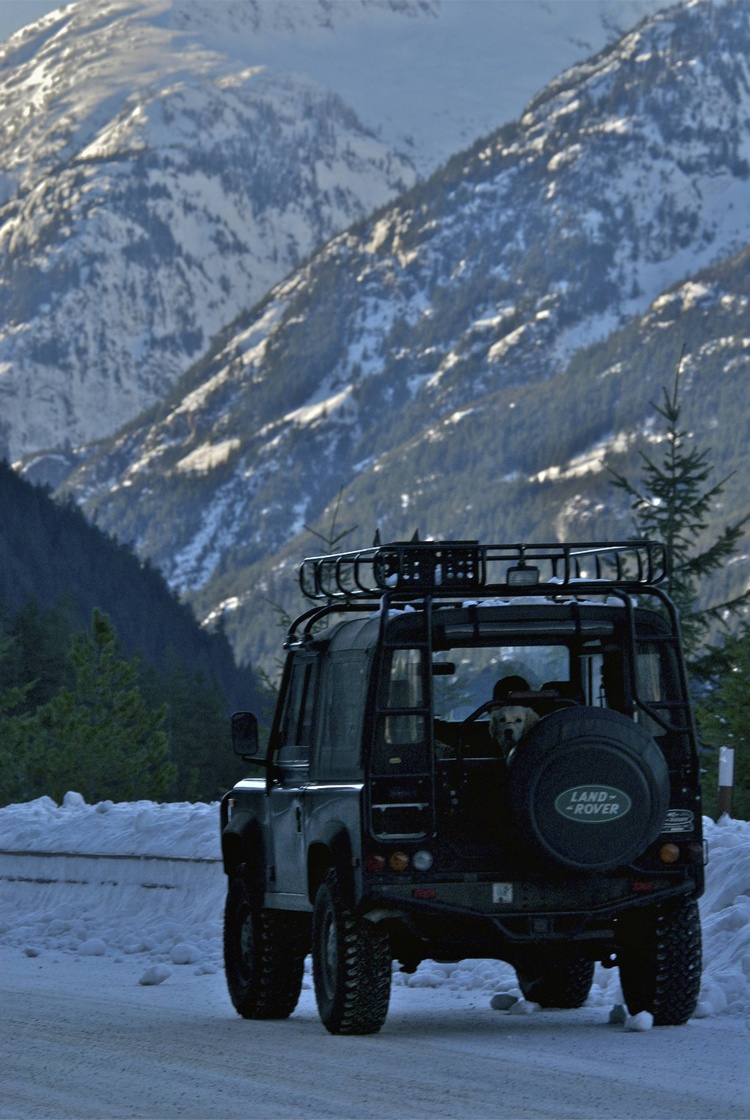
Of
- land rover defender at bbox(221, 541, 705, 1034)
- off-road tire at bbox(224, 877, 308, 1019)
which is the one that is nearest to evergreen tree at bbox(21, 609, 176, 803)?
off-road tire at bbox(224, 877, 308, 1019)

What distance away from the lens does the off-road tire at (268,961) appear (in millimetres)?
11547

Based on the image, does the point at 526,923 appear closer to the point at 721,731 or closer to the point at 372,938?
the point at 372,938

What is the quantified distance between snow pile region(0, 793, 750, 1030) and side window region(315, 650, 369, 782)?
1.96m

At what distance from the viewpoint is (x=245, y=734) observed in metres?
11.6

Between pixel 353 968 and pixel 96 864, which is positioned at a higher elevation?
pixel 96 864

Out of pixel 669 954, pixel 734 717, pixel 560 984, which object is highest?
pixel 734 717

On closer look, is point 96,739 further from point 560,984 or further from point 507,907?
point 507,907

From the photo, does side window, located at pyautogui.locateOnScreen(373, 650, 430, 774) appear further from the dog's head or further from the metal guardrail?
the metal guardrail

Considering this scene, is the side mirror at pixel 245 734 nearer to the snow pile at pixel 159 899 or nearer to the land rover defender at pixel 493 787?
the land rover defender at pixel 493 787

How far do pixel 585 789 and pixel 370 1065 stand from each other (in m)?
1.69

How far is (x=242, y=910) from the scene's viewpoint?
39.2 feet

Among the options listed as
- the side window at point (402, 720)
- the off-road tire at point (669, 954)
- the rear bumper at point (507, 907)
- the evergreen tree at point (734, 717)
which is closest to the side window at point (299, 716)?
the side window at point (402, 720)

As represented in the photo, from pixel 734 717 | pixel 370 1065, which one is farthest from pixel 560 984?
pixel 734 717

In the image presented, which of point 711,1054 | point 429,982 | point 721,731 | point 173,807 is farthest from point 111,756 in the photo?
point 711,1054
